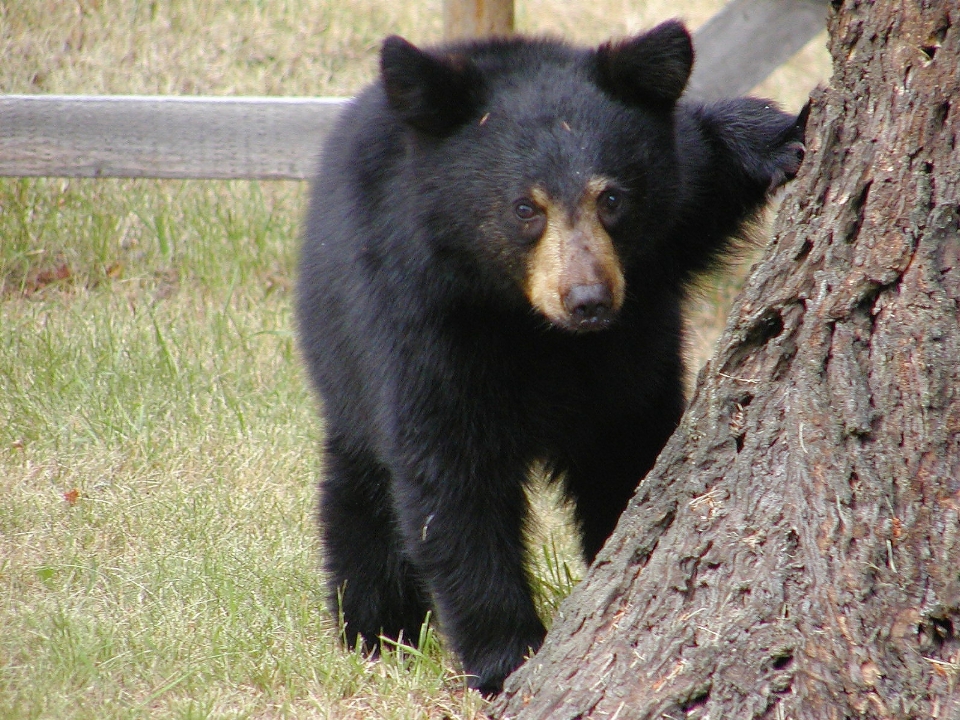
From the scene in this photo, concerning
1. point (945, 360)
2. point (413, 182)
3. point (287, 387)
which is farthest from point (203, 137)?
point (945, 360)

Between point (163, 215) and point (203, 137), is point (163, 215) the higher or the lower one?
the lower one

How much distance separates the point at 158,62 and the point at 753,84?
14.2ft

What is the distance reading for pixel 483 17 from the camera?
6004 millimetres

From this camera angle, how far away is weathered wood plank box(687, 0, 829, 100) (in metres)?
6.35

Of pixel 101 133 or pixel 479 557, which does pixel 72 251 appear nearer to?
pixel 101 133

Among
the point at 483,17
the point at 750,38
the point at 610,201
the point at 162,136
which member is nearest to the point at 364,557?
the point at 610,201

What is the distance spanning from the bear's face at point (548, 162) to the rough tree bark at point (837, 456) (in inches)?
19.7

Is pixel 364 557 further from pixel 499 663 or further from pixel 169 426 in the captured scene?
pixel 169 426

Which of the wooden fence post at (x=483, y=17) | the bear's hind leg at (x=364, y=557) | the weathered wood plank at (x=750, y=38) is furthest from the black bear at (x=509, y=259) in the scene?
the weathered wood plank at (x=750, y=38)

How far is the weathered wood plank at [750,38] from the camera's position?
6.35 meters

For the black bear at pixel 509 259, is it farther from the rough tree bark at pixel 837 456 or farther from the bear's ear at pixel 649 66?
the rough tree bark at pixel 837 456

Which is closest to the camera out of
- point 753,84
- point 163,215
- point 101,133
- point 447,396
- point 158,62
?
point 447,396

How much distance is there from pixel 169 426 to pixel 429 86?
8.51 feet

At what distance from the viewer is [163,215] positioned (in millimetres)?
6867
